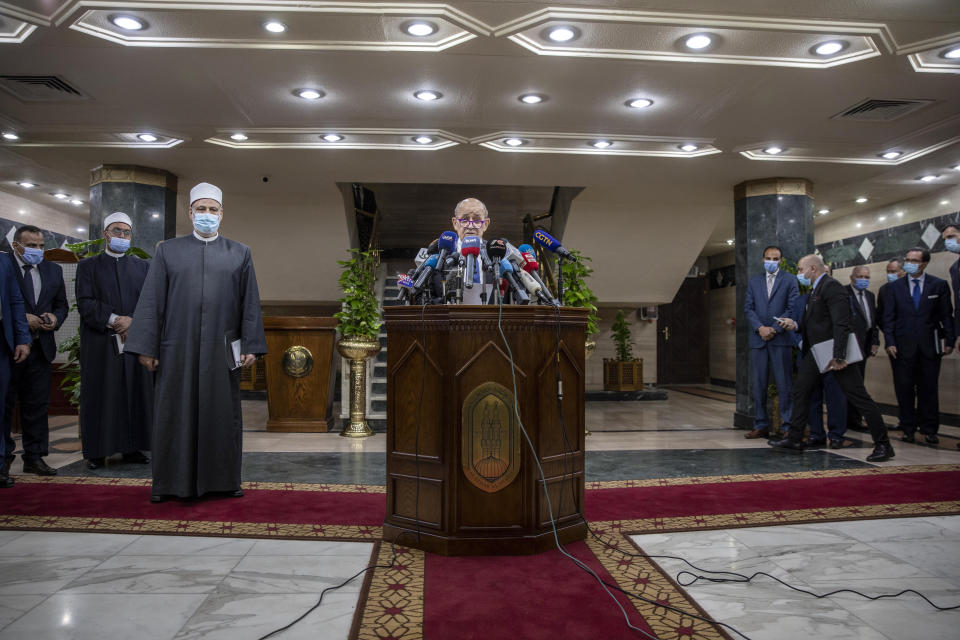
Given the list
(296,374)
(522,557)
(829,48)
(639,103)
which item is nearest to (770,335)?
(639,103)

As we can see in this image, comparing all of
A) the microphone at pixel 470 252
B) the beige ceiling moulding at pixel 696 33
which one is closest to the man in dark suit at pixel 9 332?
the microphone at pixel 470 252

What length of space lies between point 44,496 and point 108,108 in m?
3.21

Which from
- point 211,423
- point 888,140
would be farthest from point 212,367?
point 888,140

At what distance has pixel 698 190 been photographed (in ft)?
25.8

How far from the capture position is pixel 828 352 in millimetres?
5207

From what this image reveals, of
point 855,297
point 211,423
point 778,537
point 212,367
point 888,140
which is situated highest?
point 888,140

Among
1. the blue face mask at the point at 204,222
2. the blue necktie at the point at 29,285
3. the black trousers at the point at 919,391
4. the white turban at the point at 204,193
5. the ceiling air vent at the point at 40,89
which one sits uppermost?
the ceiling air vent at the point at 40,89

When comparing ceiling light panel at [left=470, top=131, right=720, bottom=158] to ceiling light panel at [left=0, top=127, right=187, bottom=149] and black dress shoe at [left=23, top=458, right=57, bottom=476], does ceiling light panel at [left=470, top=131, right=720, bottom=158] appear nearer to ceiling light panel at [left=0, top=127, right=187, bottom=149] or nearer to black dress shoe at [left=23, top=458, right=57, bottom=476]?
ceiling light panel at [left=0, top=127, right=187, bottom=149]

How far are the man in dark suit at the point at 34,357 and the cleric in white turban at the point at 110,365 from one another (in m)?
0.22

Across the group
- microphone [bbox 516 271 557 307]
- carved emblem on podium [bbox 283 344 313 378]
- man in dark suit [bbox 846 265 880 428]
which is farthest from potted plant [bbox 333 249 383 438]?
man in dark suit [bbox 846 265 880 428]

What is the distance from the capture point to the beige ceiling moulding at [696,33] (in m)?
3.71

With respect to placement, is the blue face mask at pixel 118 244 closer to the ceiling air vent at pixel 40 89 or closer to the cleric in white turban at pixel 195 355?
the ceiling air vent at pixel 40 89

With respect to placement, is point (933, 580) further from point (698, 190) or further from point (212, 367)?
point (698, 190)

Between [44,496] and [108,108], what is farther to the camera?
[108,108]
